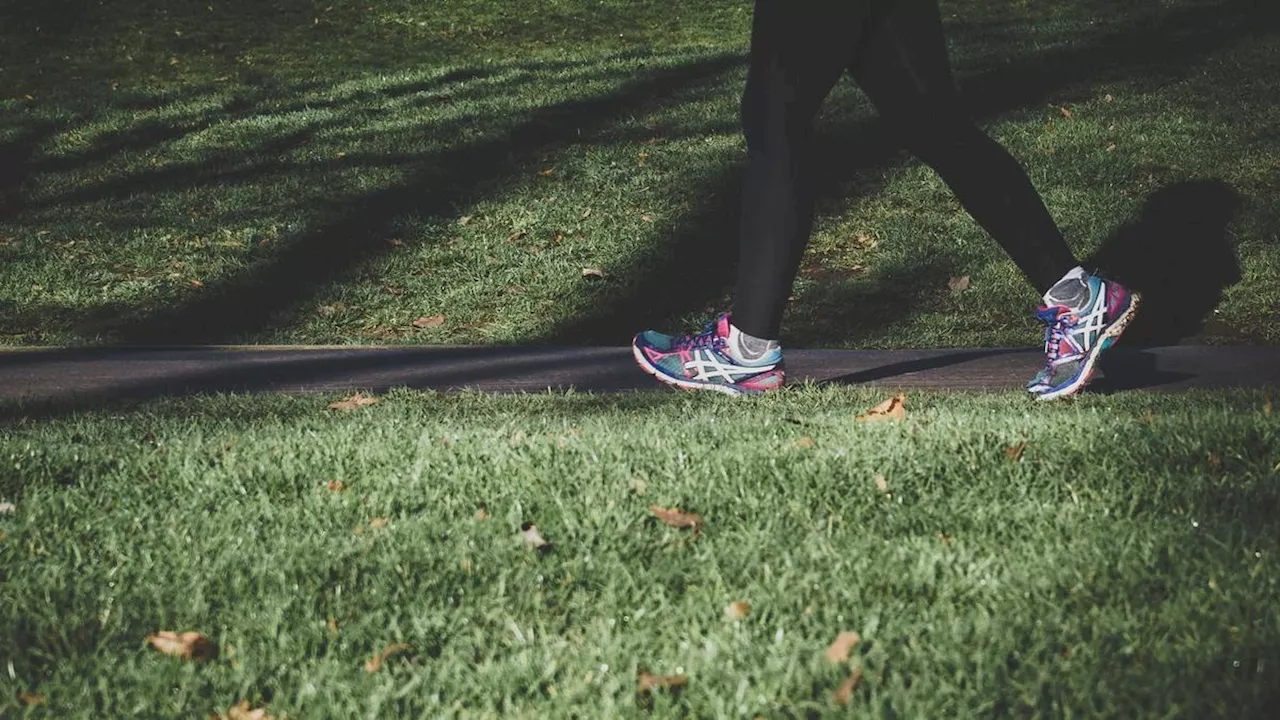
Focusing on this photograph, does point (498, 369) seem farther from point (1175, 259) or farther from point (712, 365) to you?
point (1175, 259)

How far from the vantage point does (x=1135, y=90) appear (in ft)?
31.7

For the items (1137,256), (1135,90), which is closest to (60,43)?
(1135,90)

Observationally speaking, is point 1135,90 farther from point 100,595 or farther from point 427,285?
point 100,595

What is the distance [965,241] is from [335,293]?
131 inches

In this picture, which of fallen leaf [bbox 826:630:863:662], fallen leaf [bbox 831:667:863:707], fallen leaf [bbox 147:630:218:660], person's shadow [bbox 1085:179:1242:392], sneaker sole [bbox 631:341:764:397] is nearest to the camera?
fallen leaf [bbox 831:667:863:707]

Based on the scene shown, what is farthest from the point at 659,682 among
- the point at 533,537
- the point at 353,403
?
the point at 353,403

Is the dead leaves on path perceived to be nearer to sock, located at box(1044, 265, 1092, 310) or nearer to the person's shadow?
sock, located at box(1044, 265, 1092, 310)

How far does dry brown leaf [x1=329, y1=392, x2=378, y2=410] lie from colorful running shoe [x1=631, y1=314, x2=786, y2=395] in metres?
0.93

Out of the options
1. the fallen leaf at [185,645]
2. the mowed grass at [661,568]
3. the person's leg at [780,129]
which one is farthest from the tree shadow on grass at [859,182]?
the fallen leaf at [185,645]

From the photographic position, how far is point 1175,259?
21.4 feet

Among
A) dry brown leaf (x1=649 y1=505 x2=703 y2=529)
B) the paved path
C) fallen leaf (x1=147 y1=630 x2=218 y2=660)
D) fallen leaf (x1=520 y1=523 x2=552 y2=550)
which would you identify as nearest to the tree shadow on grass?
the paved path

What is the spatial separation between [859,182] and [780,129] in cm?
450

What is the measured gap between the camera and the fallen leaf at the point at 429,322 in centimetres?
641

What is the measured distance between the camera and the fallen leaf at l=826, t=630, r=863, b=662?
2059 mm
